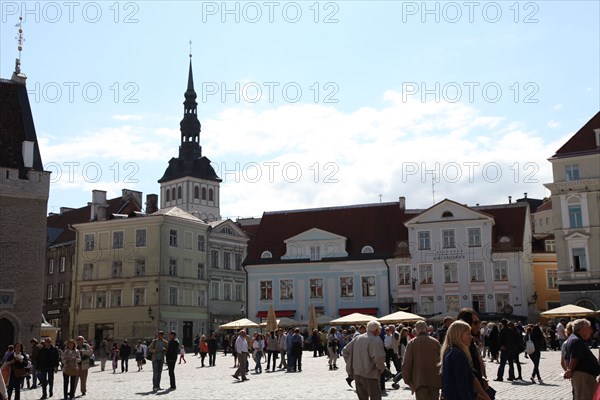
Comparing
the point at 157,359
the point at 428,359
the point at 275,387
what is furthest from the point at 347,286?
the point at 428,359

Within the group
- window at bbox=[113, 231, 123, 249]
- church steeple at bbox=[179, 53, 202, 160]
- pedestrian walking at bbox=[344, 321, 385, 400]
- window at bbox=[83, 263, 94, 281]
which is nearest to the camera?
pedestrian walking at bbox=[344, 321, 385, 400]

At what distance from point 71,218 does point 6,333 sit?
37.3 metres

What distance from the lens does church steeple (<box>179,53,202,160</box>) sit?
11719cm

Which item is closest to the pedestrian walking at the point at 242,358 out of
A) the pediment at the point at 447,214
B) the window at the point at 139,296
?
the pediment at the point at 447,214

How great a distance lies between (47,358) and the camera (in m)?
19.6

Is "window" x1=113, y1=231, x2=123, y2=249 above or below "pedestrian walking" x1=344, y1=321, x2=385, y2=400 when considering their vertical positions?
above

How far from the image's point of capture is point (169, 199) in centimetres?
12706

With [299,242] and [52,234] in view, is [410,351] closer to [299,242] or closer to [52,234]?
[299,242]

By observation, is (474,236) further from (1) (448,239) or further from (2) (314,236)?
(2) (314,236)

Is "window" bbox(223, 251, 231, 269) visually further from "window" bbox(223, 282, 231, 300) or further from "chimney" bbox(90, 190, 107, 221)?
"chimney" bbox(90, 190, 107, 221)

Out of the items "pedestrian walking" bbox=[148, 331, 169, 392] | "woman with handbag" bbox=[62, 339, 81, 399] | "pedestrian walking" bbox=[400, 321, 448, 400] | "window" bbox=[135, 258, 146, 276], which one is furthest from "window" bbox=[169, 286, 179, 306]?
"pedestrian walking" bbox=[400, 321, 448, 400]

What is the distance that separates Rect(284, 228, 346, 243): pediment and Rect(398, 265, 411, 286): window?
515cm

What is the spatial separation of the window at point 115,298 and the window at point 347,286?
17346 mm

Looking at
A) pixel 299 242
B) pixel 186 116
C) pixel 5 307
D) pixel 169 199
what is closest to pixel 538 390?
pixel 5 307
